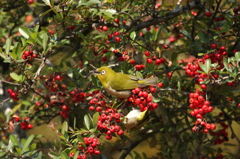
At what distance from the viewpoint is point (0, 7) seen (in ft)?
14.1

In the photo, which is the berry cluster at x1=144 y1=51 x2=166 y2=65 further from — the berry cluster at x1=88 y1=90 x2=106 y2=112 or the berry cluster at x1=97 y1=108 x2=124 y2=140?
the berry cluster at x1=97 y1=108 x2=124 y2=140

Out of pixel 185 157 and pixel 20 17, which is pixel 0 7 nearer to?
pixel 20 17

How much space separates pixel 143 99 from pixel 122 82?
1.07ft

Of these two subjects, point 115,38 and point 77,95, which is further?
point 77,95

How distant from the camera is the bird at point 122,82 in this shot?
298cm

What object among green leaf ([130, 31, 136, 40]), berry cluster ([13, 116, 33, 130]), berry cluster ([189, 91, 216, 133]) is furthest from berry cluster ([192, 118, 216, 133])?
berry cluster ([13, 116, 33, 130])

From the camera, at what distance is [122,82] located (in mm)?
3039

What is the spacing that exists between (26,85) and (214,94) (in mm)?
2019

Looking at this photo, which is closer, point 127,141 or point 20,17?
point 127,141

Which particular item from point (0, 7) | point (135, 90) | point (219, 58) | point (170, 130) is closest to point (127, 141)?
point (170, 130)

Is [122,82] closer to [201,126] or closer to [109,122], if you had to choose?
[109,122]

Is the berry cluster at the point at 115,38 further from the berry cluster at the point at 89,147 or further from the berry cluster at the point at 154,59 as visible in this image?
the berry cluster at the point at 89,147

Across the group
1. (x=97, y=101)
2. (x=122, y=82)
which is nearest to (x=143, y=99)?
(x=122, y=82)

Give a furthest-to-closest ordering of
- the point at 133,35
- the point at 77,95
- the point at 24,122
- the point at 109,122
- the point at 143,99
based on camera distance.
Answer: the point at 24,122 → the point at 77,95 → the point at 133,35 → the point at 143,99 → the point at 109,122
